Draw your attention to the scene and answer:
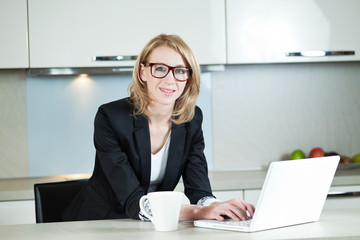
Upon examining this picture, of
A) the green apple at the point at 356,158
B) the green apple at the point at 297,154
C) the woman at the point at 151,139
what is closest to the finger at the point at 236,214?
the woman at the point at 151,139

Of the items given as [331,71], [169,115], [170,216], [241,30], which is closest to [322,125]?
[331,71]

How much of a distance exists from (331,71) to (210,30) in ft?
2.94

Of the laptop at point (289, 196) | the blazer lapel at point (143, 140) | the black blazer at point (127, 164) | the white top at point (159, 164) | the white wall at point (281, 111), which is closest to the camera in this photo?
the laptop at point (289, 196)

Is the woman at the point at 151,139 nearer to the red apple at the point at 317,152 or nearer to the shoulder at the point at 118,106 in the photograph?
the shoulder at the point at 118,106

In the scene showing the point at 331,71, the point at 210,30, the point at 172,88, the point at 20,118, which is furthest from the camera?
the point at 331,71

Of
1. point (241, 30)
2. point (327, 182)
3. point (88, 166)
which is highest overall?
point (241, 30)

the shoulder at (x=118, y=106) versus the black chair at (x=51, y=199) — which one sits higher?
the shoulder at (x=118, y=106)

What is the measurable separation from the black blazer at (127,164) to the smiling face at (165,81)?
0.11 m

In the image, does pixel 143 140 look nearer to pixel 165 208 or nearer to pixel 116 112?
pixel 116 112

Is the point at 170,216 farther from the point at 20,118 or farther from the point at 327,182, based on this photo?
the point at 20,118

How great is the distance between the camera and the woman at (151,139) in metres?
1.72

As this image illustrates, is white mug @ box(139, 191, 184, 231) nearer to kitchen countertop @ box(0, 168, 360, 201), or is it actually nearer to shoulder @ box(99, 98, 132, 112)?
shoulder @ box(99, 98, 132, 112)

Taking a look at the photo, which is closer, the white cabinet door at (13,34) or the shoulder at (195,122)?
the shoulder at (195,122)

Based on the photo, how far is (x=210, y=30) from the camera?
283 centimetres
